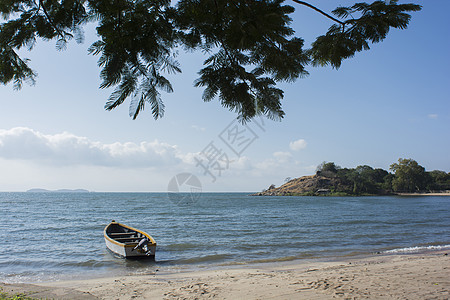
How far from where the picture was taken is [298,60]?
2.47 metres

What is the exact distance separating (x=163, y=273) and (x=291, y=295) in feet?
20.3

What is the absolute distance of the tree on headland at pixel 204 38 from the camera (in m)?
2.10

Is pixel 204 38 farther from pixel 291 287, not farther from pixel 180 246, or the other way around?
pixel 180 246

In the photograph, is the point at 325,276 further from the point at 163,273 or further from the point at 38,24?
the point at 38,24

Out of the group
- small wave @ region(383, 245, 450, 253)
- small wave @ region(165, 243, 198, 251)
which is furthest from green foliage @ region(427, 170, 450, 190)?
small wave @ region(165, 243, 198, 251)

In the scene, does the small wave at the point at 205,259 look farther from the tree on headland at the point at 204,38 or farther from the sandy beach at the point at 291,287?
the tree on headland at the point at 204,38

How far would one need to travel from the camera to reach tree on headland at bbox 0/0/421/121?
210 centimetres

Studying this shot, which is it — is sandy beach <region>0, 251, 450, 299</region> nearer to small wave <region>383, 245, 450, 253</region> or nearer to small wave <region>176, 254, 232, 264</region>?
small wave <region>176, 254, 232, 264</region>

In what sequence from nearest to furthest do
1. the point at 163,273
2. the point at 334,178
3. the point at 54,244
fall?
the point at 163,273
the point at 54,244
the point at 334,178

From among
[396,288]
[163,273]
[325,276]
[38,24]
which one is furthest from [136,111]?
[163,273]

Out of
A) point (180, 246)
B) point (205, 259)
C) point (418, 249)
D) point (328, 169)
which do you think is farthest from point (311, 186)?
point (205, 259)

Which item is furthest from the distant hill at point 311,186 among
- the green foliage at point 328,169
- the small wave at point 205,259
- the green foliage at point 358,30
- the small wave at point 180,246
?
the green foliage at point 358,30

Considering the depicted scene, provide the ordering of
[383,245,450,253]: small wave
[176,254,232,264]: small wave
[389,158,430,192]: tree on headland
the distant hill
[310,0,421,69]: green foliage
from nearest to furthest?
1. [310,0,421,69]: green foliage
2. [176,254,232,264]: small wave
3. [383,245,450,253]: small wave
4. [389,158,430,192]: tree on headland
5. the distant hill

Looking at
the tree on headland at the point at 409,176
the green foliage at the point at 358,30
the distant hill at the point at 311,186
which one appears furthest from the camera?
the distant hill at the point at 311,186
